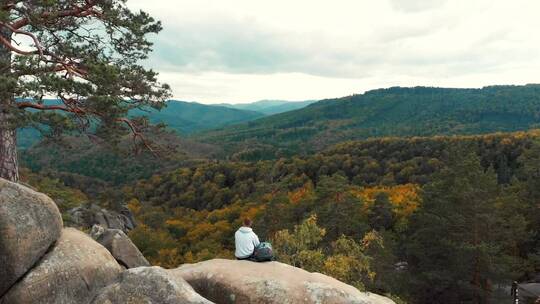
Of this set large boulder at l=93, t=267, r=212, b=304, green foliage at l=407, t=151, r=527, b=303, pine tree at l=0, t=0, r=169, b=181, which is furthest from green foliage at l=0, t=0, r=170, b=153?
green foliage at l=407, t=151, r=527, b=303

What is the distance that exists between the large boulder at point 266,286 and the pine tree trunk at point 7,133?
909cm

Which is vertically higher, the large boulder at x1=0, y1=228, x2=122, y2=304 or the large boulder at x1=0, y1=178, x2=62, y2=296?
the large boulder at x1=0, y1=178, x2=62, y2=296

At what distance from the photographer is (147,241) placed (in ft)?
290

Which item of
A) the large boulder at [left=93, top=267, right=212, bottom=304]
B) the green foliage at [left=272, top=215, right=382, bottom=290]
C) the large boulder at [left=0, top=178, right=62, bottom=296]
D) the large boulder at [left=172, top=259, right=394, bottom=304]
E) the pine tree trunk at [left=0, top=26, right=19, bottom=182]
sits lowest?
the green foliage at [left=272, top=215, right=382, bottom=290]

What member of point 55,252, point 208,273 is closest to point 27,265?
point 55,252

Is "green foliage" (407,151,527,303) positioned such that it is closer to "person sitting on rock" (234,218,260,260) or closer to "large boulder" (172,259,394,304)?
"large boulder" (172,259,394,304)

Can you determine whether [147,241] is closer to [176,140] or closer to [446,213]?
[446,213]

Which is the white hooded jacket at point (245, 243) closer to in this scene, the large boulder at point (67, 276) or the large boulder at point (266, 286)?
the large boulder at point (266, 286)

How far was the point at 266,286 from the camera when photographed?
45.9 feet

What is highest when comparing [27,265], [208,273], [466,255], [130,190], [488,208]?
[27,265]

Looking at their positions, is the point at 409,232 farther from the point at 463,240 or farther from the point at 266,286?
the point at 266,286

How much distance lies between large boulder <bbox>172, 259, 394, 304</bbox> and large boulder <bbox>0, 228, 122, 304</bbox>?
279 cm

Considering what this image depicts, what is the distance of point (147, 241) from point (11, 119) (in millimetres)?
75653

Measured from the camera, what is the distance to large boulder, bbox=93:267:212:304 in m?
12.4
